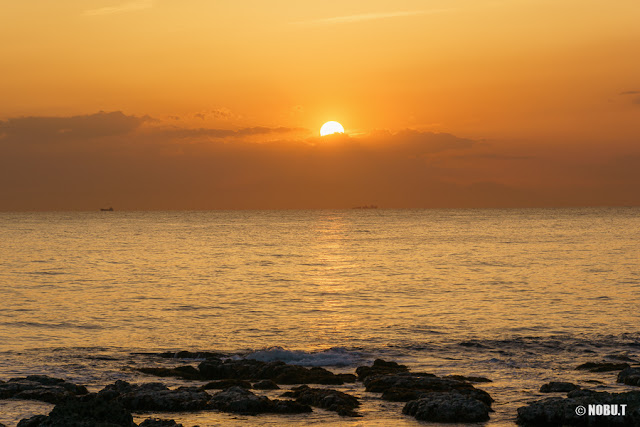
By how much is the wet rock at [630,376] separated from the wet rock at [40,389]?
752 inches

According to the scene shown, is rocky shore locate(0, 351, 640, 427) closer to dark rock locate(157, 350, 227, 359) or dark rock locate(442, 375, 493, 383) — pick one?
dark rock locate(442, 375, 493, 383)

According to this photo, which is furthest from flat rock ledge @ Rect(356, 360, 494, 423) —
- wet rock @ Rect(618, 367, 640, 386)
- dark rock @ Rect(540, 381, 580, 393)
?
wet rock @ Rect(618, 367, 640, 386)

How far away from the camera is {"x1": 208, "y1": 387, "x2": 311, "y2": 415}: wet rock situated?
69.5 feet

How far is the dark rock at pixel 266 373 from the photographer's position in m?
26.1

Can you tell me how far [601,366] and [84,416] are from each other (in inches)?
822

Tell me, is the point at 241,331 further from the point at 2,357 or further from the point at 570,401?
the point at 570,401

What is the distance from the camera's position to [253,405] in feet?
69.9

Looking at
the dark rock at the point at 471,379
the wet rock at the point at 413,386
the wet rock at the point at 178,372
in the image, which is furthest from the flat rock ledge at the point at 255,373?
the dark rock at the point at 471,379

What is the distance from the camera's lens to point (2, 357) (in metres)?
31.6

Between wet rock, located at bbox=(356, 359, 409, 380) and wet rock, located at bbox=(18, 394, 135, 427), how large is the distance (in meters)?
11.7

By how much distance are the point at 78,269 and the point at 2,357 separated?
159ft

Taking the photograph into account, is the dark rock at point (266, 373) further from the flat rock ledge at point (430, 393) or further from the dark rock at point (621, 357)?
the dark rock at point (621, 357)

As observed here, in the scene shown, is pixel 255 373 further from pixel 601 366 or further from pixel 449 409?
pixel 601 366

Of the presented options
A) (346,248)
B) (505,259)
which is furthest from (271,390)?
(346,248)
